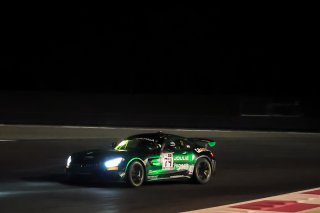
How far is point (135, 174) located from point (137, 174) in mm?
54

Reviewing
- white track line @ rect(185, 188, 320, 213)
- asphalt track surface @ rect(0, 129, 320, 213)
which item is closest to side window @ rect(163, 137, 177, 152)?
→ asphalt track surface @ rect(0, 129, 320, 213)

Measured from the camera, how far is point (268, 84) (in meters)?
59.6

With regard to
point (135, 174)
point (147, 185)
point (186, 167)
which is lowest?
point (147, 185)

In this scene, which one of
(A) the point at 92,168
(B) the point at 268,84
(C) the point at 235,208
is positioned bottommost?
(C) the point at 235,208

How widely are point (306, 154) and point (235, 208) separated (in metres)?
14.4

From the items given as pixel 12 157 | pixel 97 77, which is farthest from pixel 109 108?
pixel 12 157

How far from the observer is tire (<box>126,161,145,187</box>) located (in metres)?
13.4

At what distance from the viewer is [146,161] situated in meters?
13.6

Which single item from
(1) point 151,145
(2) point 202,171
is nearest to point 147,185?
(1) point 151,145

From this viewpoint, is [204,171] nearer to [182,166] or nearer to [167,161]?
[182,166]

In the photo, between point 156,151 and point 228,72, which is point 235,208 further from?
point 228,72

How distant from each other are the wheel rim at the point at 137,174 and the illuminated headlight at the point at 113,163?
34cm

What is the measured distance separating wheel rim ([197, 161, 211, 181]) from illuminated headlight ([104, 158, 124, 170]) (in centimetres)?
209

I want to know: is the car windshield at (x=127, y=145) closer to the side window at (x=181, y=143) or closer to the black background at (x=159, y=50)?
the side window at (x=181, y=143)
